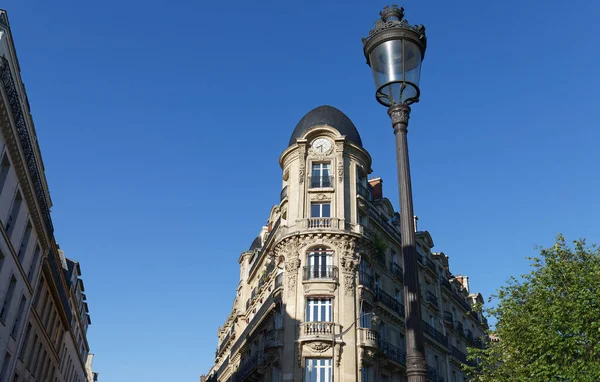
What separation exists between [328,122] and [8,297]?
22.1m

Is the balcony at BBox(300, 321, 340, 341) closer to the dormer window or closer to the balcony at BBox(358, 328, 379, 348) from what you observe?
the balcony at BBox(358, 328, 379, 348)

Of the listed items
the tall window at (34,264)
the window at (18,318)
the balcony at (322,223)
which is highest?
the balcony at (322,223)

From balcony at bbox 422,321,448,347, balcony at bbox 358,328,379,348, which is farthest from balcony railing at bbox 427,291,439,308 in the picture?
balcony at bbox 358,328,379,348

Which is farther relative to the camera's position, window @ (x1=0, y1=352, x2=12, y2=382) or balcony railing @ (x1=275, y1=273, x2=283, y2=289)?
balcony railing @ (x1=275, y1=273, x2=283, y2=289)

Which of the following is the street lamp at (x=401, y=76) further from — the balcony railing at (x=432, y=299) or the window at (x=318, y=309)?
the balcony railing at (x=432, y=299)

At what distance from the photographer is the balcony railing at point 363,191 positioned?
34.5 meters

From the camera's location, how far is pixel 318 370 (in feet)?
95.0

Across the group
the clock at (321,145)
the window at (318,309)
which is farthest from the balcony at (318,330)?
the clock at (321,145)

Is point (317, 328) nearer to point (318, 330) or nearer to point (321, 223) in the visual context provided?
point (318, 330)

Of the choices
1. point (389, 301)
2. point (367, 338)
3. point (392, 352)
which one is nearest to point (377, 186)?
point (389, 301)

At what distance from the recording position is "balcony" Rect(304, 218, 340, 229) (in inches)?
1268

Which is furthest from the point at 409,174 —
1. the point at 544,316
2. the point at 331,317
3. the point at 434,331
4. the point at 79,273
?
the point at 79,273

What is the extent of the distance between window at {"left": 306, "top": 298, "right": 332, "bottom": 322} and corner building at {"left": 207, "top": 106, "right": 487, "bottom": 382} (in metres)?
0.06

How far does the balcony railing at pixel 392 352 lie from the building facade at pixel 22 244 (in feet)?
65.1
